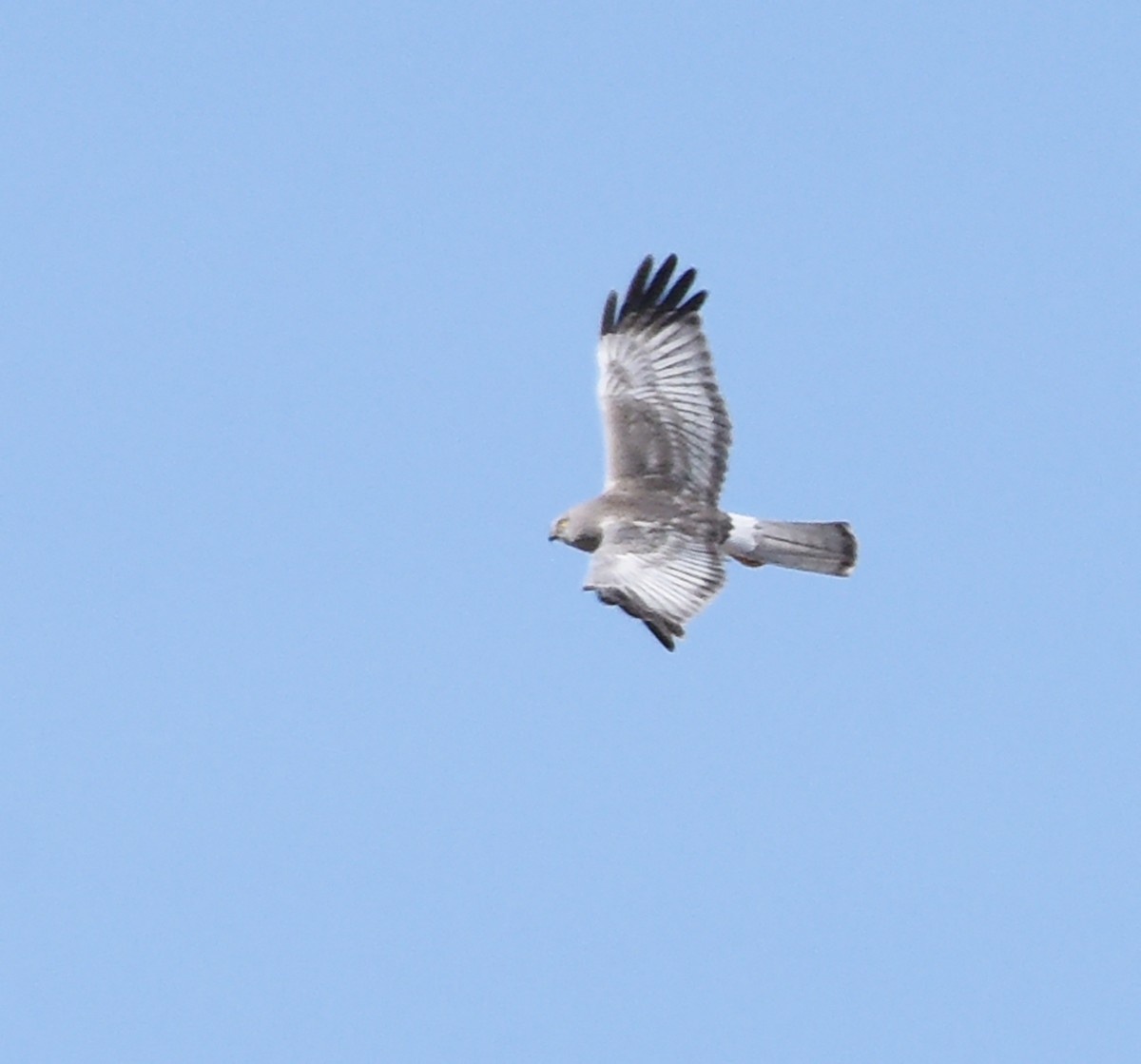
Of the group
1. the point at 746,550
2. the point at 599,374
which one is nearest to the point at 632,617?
the point at 746,550

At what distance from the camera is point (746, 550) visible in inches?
508

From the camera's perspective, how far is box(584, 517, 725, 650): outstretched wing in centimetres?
1154

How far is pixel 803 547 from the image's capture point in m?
13.1

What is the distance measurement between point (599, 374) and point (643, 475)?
0.72 meters

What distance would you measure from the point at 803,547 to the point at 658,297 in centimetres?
161

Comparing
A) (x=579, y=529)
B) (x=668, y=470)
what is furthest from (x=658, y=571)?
(x=668, y=470)

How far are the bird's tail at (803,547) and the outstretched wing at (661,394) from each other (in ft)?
1.15

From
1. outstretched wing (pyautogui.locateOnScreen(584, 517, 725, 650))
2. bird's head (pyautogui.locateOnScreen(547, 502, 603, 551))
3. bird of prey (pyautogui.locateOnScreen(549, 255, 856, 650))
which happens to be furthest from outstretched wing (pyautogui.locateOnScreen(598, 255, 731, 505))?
outstretched wing (pyautogui.locateOnScreen(584, 517, 725, 650))

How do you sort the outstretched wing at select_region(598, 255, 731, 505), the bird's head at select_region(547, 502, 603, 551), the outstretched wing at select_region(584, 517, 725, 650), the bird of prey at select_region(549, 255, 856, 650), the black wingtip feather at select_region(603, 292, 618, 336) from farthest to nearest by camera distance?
the black wingtip feather at select_region(603, 292, 618, 336)
the outstretched wing at select_region(598, 255, 731, 505)
the bird's head at select_region(547, 502, 603, 551)
the bird of prey at select_region(549, 255, 856, 650)
the outstretched wing at select_region(584, 517, 725, 650)

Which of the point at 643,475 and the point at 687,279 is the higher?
the point at 687,279

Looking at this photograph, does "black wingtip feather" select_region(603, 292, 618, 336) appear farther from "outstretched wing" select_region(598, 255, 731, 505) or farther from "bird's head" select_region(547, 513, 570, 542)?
"bird's head" select_region(547, 513, 570, 542)

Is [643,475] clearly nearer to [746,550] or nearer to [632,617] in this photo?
[746,550]

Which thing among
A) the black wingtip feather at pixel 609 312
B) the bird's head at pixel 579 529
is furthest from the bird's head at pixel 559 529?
the black wingtip feather at pixel 609 312

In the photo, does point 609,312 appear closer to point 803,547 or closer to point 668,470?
point 668,470
